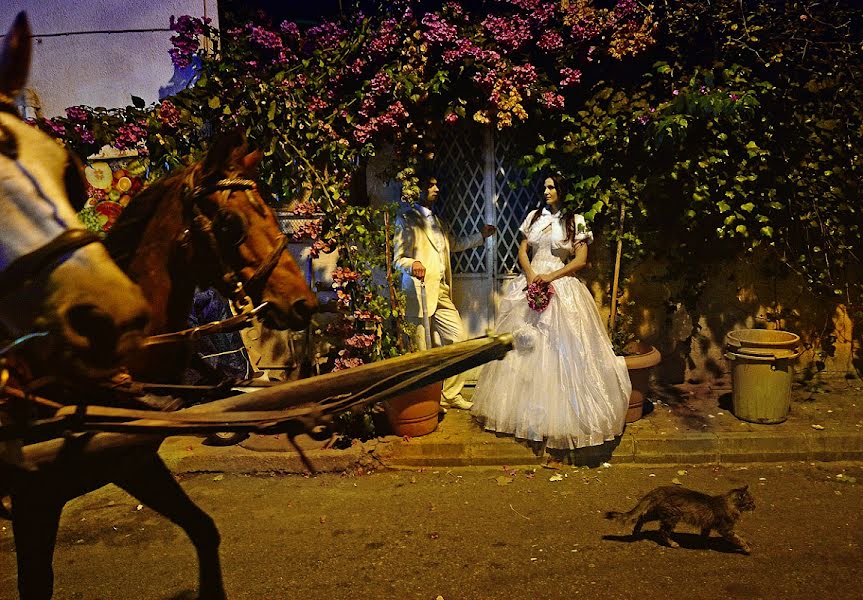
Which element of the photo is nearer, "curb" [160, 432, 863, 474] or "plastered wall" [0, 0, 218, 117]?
"curb" [160, 432, 863, 474]

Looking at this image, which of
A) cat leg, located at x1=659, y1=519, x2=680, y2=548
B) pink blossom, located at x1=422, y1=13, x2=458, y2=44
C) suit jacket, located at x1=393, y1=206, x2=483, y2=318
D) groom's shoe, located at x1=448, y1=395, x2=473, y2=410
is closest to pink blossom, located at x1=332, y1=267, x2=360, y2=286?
suit jacket, located at x1=393, y1=206, x2=483, y2=318

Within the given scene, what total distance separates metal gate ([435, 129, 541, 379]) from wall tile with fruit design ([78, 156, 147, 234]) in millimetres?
3302

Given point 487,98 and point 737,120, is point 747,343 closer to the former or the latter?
point 737,120

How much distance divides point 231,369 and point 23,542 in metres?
4.06

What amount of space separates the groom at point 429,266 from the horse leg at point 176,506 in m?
3.65

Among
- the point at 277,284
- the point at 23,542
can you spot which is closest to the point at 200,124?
the point at 277,284

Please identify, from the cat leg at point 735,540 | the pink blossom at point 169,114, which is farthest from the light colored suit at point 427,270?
the cat leg at point 735,540

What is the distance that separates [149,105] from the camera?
6988 millimetres

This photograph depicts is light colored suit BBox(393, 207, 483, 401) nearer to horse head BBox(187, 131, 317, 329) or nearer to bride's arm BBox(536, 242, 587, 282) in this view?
bride's arm BBox(536, 242, 587, 282)

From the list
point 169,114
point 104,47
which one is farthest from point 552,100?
point 104,47

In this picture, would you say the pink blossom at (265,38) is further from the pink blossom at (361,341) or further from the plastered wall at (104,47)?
the pink blossom at (361,341)

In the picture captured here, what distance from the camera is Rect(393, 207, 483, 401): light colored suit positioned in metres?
6.70

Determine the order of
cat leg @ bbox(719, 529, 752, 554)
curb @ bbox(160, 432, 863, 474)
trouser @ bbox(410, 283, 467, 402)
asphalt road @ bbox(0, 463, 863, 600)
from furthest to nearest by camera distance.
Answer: trouser @ bbox(410, 283, 467, 402) < curb @ bbox(160, 432, 863, 474) < cat leg @ bbox(719, 529, 752, 554) < asphalt road @ bbox(0, 463, 863, 600)

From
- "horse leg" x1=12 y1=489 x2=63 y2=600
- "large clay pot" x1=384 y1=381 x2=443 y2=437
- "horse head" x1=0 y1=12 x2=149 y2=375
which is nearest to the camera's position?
"horse head" x1=0 y1=12 x2=149 y2=375
